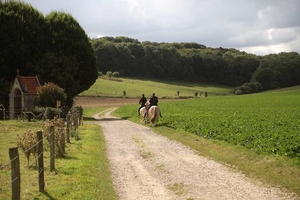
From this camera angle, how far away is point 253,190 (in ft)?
34.9

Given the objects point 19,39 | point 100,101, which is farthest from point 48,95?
point 100,101

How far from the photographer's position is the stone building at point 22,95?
140 ft

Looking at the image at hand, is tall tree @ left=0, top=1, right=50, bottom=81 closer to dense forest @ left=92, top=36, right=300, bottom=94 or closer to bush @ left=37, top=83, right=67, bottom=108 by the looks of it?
bush @ left=37, top=83, right=67, bottom=108

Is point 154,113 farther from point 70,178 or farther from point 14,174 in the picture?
point 14,174

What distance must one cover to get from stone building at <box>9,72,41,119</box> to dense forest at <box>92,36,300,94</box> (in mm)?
86017

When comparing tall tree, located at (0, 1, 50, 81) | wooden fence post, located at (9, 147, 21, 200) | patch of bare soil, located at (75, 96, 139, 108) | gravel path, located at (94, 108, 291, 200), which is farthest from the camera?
patch of bare soil, located at (75, 96, 139, 108)

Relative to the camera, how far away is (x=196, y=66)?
156m

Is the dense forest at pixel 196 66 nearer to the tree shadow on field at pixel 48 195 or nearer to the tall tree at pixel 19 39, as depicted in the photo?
the tall tree at pixel 19 39

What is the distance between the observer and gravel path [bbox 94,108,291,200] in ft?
33.8

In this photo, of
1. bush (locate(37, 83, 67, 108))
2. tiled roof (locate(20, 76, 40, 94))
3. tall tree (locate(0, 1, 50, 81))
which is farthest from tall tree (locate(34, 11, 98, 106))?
bush (locate(37, 83, 67, 108))

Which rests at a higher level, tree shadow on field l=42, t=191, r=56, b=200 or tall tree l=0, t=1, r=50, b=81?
tall tree l=0, t=1, r=50, b=81

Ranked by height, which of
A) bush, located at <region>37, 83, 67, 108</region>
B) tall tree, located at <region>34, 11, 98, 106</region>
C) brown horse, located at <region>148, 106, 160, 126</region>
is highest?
tall tree, located at <region>34, 11, 98, 106</region>

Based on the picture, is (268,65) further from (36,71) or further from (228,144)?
(228,144)

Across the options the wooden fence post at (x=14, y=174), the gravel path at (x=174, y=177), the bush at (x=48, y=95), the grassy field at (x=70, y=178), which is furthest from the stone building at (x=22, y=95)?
the wooden fence post at (x=14, y=174)
